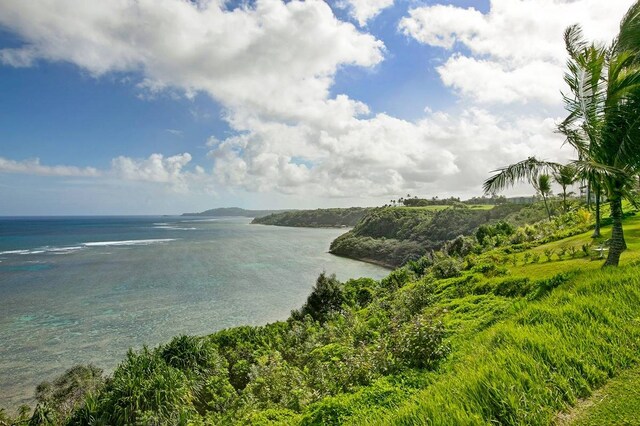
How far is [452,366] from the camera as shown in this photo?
632 centimetres

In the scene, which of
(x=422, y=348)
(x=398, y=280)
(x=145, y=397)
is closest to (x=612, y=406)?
(x=422, y=348)

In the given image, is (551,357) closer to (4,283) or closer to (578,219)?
(578,219)

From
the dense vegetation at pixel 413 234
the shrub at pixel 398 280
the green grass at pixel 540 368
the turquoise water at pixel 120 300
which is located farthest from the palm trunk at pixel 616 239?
the dense vegetation at pixel 413 234

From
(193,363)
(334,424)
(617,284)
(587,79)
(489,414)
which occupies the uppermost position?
(587,79)

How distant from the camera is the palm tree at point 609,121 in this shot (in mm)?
9047

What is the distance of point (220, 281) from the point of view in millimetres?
56625

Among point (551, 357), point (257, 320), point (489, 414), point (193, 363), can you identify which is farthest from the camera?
point (257, 320)

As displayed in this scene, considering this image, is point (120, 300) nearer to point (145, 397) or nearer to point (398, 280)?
point (398, 280)

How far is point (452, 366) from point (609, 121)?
841 centimetres

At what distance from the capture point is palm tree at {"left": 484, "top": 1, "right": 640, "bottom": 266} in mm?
9047

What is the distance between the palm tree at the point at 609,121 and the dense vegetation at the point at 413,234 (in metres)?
68.2

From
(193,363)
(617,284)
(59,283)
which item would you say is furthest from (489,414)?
(59,283)

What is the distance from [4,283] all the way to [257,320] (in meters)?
45.6

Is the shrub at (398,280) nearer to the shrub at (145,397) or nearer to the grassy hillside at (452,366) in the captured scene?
the grassy hillside at (452,366)
